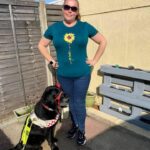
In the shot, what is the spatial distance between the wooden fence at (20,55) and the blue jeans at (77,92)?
118 cm

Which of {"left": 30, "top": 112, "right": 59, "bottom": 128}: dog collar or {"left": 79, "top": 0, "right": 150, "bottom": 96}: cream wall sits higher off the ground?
{"left": 79, "top": 0, "right": 150, "bottom": 96}: cream wall

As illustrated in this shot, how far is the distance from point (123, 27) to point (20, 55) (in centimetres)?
164

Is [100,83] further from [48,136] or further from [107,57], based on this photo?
[48,136]

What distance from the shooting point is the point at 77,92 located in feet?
8.09

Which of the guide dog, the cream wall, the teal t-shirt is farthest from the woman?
the cream wall

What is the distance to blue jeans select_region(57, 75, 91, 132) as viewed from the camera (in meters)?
2.40

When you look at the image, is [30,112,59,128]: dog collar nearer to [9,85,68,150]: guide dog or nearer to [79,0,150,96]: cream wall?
[9,85,68,150]: guide dog

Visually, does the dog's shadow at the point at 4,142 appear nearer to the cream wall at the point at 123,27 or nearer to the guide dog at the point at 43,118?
the guide dog at the point at 43,118

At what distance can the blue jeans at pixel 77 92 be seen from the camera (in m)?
2.40

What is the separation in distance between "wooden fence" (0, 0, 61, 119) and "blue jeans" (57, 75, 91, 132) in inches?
46.3

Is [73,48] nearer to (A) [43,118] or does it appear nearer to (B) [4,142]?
(A) [43,118]

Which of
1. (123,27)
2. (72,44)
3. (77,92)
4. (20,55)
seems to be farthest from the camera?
(20,55)

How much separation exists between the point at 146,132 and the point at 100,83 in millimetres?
1186

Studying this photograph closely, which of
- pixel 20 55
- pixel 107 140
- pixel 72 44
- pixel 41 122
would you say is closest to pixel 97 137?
pixel 107 140
